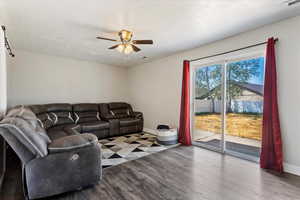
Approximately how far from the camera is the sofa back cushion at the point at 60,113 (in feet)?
13.3

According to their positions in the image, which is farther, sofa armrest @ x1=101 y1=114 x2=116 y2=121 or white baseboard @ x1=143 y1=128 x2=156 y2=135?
white baseboard @ x1=143 y1=128 x2=156 y2=135

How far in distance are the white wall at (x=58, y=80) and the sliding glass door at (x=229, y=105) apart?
330cm

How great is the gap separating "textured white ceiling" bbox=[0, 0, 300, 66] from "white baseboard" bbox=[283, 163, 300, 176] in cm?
239

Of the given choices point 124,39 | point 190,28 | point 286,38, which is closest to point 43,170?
point 124,39

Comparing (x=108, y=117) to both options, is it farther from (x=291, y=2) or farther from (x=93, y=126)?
(x=291, y=2)

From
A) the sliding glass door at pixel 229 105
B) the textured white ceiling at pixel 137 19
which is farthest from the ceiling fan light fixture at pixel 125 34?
the sliding glass door at pixel 229 105

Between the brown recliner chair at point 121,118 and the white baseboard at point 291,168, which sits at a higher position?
the brown recliner chair at point 121,118

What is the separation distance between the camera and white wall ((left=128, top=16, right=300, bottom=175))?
236 centimetres

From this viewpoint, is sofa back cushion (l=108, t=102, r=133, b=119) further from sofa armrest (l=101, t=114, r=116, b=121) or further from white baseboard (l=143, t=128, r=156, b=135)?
white baseboard (l=143, t=128, r=156, b=135)

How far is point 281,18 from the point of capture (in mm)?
2389

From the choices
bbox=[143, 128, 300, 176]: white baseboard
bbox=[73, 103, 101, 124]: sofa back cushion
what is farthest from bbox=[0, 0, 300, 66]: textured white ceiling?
bbox=[143, 128, 300, 176]: white baseboard

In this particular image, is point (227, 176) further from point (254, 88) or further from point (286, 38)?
point (286, 38)

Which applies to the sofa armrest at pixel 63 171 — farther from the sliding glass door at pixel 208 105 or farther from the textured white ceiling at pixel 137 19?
the sliding glass door at pixel 208 105

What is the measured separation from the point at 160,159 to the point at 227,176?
1.19 metres
